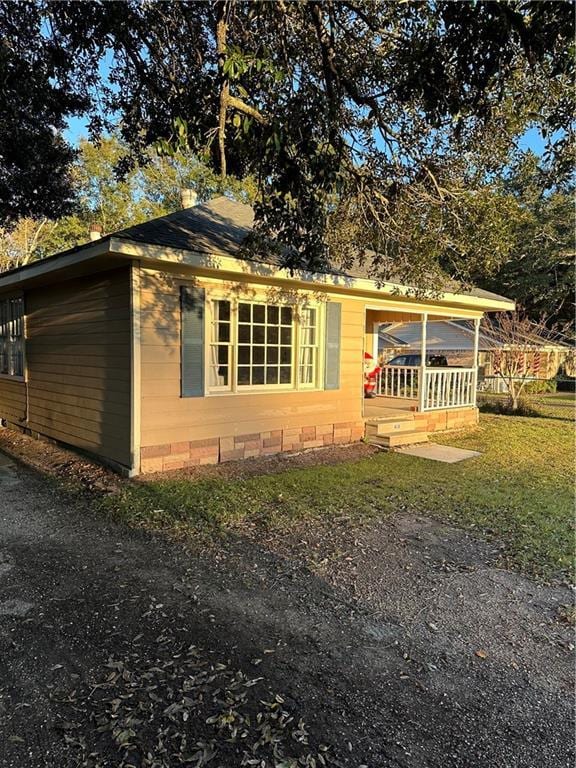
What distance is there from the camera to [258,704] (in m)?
2.14

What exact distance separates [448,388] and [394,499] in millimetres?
5540

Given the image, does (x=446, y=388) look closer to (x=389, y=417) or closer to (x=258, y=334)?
(x=389, y=417)

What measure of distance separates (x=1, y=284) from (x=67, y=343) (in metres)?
2.03

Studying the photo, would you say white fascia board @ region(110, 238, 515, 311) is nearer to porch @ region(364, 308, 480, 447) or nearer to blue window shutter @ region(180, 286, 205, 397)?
blue window shutter @ region(180, 286, 205, 397)

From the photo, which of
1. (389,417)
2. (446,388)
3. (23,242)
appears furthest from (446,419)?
(23,242)

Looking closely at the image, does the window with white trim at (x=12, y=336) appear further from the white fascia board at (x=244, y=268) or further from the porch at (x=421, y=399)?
the porch at (x=421, y=399)

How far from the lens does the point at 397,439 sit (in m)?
8.41

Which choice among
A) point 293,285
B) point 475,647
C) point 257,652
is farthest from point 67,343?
point 475,647

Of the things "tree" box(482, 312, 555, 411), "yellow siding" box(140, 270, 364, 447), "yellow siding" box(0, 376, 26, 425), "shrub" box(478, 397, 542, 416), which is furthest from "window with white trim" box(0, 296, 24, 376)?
"tree" box(482, 312, 555, 411)

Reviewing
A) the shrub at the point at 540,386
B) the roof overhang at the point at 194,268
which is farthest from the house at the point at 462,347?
the roof overhang at the point at 194,268

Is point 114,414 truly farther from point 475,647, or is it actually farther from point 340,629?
point 475,647

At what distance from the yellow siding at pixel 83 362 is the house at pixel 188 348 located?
0.09ft

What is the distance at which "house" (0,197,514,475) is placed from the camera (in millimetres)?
5953

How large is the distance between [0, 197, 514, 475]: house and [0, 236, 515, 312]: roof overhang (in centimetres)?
2
